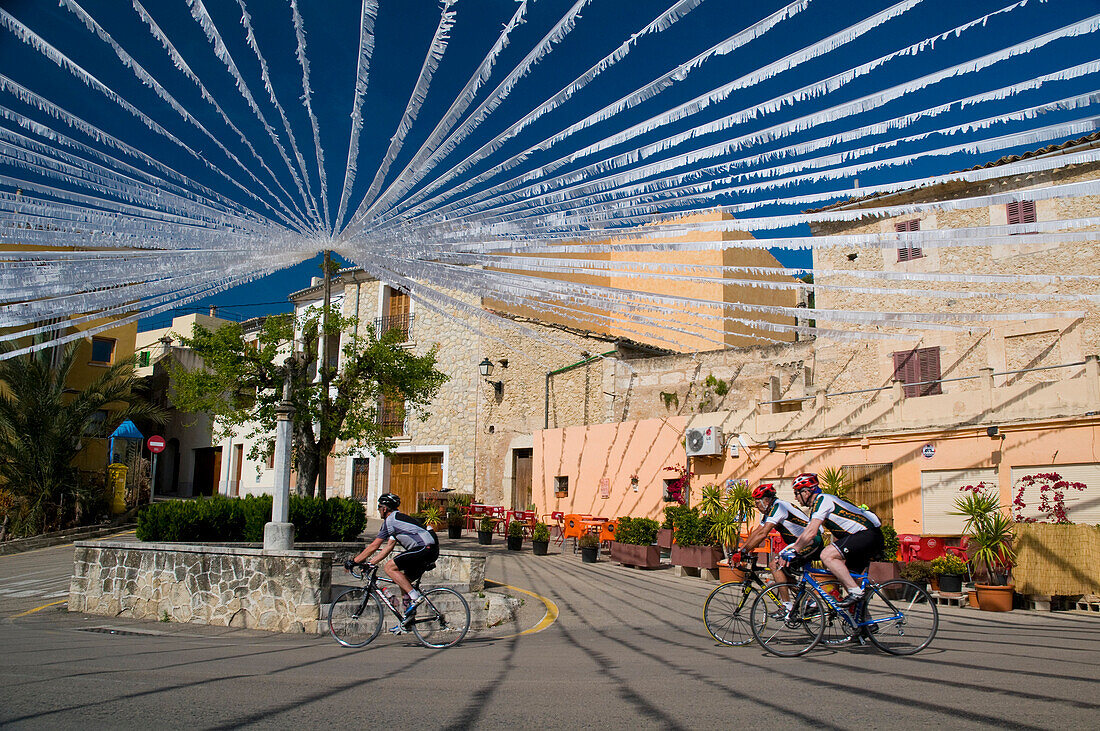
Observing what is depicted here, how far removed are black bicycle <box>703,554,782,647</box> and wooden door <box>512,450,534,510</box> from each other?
17.8 metres

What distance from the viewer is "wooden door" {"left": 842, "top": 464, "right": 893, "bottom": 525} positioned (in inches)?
584

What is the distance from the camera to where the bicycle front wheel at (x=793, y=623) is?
6375mm

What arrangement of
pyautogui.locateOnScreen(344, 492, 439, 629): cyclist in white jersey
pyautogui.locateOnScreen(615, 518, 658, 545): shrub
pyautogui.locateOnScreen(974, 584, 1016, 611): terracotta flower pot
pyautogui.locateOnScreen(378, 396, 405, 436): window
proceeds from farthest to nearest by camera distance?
pyautogui.locateOnScreen(378, 396, 405, 436): window, pyautogui.locateOnScreen(615, 518, 658, 545): shrub, pyautogui.locateOnScreen(974, 584, 1016, 611): terracotta flower pot, pyautogui.locateOnScreen(344, 492, 439, 629): cyclist in white jersey

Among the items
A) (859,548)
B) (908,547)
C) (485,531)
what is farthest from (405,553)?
(485,531)

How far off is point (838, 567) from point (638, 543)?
374 inches

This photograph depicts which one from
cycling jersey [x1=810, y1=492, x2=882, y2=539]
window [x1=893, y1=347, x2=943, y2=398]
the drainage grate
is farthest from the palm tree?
window [x1=893, y1=347, x2=943, y2=398]

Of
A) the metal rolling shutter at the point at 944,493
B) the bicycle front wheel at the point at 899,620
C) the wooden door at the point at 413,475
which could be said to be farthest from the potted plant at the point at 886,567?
the wooden door at the point at 413,475

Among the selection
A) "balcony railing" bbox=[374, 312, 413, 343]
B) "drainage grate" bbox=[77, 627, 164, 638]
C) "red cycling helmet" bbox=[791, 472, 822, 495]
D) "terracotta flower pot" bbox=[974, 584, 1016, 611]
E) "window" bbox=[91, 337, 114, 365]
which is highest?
"balcony railing" bbox=[374, 312, 413, 343]

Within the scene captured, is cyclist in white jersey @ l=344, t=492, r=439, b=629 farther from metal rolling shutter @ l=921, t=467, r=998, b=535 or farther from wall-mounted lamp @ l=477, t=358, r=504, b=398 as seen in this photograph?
wall-mounted lamp @ l=477, t=358, r=504, b=398

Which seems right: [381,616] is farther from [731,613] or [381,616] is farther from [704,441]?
[704,441]

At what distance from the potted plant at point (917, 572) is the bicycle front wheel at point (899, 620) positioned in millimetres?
5524

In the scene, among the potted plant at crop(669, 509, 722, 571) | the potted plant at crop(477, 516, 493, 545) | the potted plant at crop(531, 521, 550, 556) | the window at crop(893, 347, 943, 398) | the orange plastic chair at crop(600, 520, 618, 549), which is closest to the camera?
the potted plant at crop(669, 509, 722, 571)

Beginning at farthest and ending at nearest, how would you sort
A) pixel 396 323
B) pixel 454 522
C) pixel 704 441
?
pixel 396 323, pixel 454 522, pixel 704 441

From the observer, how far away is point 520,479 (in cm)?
2505
